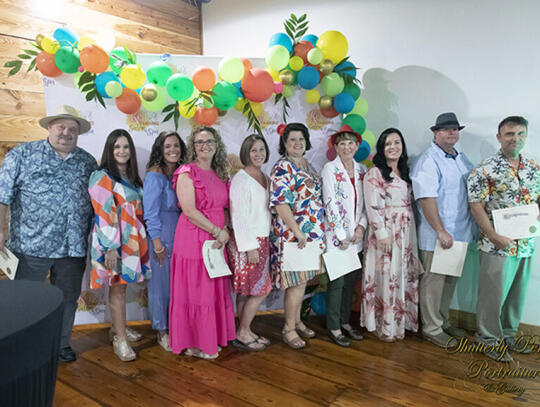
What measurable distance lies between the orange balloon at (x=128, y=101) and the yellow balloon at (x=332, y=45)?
1.40 meters

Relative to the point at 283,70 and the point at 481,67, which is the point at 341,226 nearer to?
the point at 283,70

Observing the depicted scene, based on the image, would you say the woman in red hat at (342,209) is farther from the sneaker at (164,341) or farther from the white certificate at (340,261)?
the sneaker at (164,341)

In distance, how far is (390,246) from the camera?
2547 millimetres

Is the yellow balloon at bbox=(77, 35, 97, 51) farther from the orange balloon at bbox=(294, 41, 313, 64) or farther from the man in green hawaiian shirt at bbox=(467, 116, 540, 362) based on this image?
the man in green hawaiian shirt at bbox=(467, 116, 540, 362)

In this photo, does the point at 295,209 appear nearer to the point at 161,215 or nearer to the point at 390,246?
the point at 390,246

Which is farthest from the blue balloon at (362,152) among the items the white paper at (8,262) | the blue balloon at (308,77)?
the white paper at (8,262)

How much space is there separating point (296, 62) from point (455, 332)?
7.60 feet

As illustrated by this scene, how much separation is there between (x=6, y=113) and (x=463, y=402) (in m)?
3.70

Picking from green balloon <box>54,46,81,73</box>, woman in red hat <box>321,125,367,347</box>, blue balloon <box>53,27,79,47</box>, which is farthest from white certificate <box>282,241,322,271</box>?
blue balloon <box>53,27,79,47</box>

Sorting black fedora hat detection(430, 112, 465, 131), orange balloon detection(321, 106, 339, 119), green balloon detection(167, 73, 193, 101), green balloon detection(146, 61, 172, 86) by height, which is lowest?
black fedora hat detection(430, 112, 465, 131)

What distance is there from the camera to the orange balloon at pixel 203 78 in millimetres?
2578

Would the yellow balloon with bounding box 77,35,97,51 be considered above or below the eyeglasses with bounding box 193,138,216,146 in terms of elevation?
above

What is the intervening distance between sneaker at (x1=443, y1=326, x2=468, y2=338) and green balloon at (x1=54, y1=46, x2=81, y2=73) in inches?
127

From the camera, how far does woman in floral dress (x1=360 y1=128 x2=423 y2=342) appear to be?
2.54m
